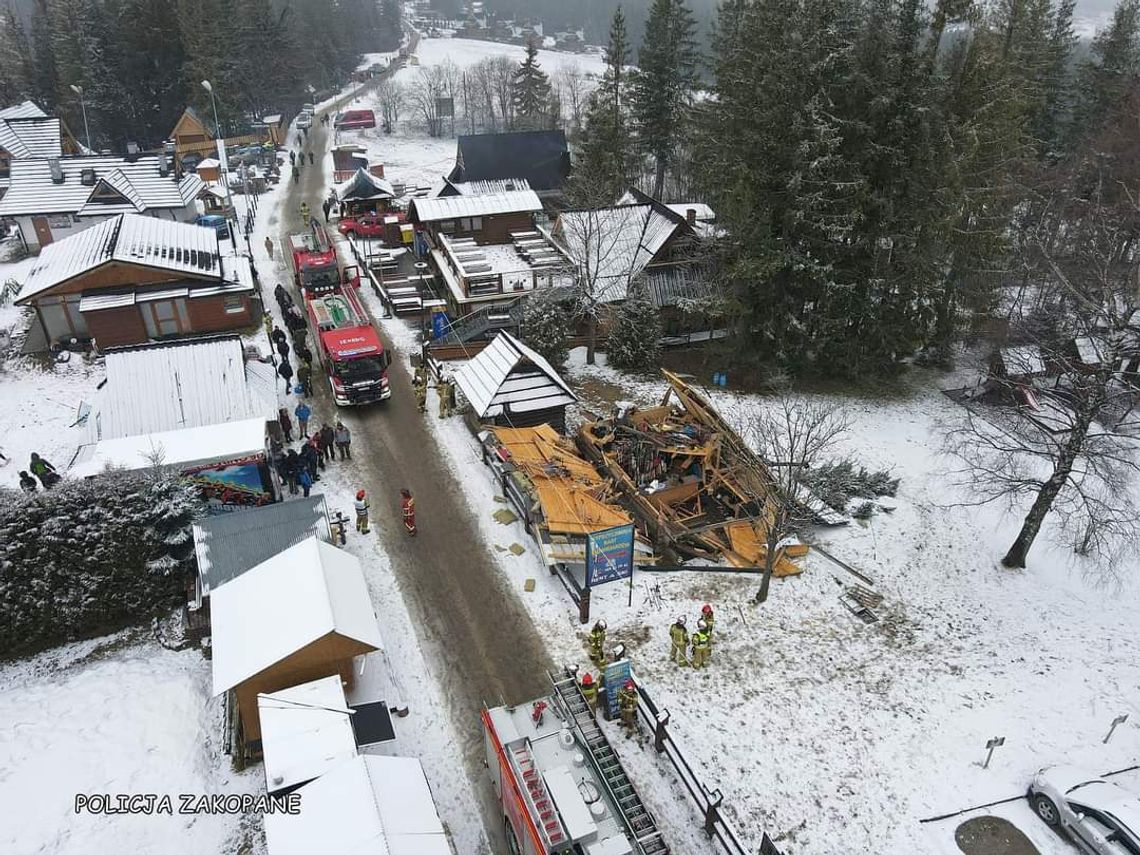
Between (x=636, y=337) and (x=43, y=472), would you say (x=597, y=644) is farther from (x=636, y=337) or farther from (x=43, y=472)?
(x=43, y=472)

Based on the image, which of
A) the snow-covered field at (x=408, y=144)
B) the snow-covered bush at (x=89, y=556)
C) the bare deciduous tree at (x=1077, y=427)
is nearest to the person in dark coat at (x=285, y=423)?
the snow-covered bush at (x=89, y=556)

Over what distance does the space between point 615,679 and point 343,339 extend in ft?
53.0

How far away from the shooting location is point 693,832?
492 inches

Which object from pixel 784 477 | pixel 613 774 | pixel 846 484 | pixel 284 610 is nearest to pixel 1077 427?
pixel 846 484

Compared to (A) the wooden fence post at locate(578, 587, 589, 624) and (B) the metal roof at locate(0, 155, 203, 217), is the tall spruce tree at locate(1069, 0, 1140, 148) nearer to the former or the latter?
(A) the wooden fence post at locate(578, 587, 589, 624)

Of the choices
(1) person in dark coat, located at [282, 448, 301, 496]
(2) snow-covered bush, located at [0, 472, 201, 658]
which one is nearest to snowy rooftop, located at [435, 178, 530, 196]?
(1) person in dark coat, located at [282, 448, 301, 496]

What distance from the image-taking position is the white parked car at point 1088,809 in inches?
466

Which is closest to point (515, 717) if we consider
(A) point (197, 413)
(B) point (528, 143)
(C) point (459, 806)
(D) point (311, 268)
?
(C) point (459, 806)

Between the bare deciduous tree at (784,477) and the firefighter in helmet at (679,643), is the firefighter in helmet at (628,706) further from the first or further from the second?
the bare deciduous tree at (784,477)

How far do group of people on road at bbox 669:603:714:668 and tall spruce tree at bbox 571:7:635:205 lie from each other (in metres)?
33.8

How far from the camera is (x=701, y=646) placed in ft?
49.8

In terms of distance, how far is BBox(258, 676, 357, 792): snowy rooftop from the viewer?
440 inches

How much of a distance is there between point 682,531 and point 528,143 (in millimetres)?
40052

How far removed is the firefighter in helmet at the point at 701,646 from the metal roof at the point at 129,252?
25807mm
